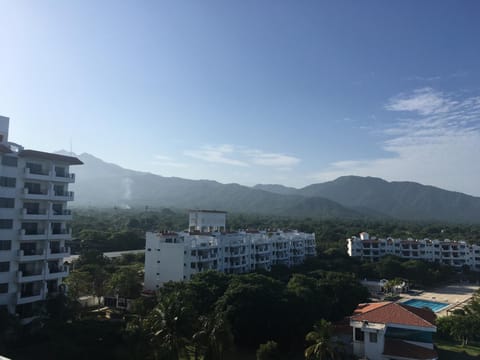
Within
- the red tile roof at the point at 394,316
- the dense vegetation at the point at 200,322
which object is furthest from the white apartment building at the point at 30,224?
the red tile roof at the point at 394,316

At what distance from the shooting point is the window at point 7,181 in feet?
79.6

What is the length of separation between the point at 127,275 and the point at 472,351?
24186 mm

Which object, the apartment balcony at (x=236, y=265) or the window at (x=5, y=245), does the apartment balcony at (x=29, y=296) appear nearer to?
the window at (x=5, y=245)

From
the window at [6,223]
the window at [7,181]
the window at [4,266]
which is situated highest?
the window at [7,181]

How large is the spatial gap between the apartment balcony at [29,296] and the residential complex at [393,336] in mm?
18858

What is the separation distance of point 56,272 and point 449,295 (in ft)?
137

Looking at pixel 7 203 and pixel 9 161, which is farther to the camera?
pixel 9 161

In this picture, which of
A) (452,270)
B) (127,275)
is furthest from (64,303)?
(452,270)

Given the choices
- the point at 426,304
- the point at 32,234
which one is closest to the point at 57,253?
the point at 32,234

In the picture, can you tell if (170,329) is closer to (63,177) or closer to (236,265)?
(63,177)

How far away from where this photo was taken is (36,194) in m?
25.9

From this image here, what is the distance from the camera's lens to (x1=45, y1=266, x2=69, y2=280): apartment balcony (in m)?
26.1

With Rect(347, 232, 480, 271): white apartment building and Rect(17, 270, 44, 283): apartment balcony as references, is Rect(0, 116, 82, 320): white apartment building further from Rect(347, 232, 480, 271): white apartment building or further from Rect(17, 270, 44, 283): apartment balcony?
Rect(347, 232, 480, 271): white apartment building

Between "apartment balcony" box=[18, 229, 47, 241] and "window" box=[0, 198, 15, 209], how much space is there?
1.58m
